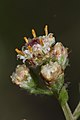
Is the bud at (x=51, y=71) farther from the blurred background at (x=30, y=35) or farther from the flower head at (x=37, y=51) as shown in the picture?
the blurred background at (x=30, y=35)

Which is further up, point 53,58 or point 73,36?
point 73,36

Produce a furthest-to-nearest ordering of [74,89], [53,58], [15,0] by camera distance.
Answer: [15,0] → [74,89] → [53,58]

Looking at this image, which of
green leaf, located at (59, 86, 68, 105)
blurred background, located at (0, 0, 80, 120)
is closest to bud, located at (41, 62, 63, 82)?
green leaf, located at (59, 86, 68, 105)

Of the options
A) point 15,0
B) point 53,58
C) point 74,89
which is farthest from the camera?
point 15,0

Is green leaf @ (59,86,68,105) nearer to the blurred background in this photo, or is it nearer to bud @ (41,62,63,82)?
bud @ (41,62,63,82)

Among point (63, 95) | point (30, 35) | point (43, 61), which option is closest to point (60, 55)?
point (43, 61)

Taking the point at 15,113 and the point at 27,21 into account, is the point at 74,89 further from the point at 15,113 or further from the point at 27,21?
the point at 27,21

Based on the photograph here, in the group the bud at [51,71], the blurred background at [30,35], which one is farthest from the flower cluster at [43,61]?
the blurred background at [30,35]

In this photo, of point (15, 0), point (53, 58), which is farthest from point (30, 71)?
Answer: point (15, 0)
